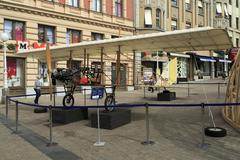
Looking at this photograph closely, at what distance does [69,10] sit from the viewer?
84.5 ft

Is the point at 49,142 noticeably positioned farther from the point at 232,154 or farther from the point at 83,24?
the point at 83,24

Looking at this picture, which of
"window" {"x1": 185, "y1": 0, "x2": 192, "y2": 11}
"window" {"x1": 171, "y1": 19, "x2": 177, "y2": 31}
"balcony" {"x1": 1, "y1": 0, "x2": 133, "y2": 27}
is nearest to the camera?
"balcony" {"x1": 1, "y1": 0, "x2": 133, "y2": 27}

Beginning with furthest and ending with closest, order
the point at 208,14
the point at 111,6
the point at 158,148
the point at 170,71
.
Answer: the point at 208,14, the point at 111,6, the point at 170,71, the point at 158,148

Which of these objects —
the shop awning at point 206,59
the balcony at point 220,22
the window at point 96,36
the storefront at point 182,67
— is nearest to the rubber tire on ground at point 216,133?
the window at point 96,36

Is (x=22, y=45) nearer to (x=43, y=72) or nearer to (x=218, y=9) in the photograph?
(x=43, y=72)

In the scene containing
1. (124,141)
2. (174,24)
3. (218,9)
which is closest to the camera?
(124,141)

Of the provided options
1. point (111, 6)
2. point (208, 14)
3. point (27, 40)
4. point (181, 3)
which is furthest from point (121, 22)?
point (208, 14)

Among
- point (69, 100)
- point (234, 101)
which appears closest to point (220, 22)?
point (69, 100)

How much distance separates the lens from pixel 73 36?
26344 millimetres

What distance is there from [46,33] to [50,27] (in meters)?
0.72

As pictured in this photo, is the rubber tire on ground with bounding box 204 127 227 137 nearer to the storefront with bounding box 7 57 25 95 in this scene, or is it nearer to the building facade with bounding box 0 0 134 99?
the building facade with bounding box 0 0 134 99

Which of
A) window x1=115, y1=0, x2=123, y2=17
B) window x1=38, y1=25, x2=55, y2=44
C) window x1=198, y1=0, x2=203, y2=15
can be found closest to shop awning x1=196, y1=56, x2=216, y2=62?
window x1=198, y1=0, x2=203, y2=15

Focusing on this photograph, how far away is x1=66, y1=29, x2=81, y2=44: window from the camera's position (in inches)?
1022

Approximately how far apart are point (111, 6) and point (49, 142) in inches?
936
